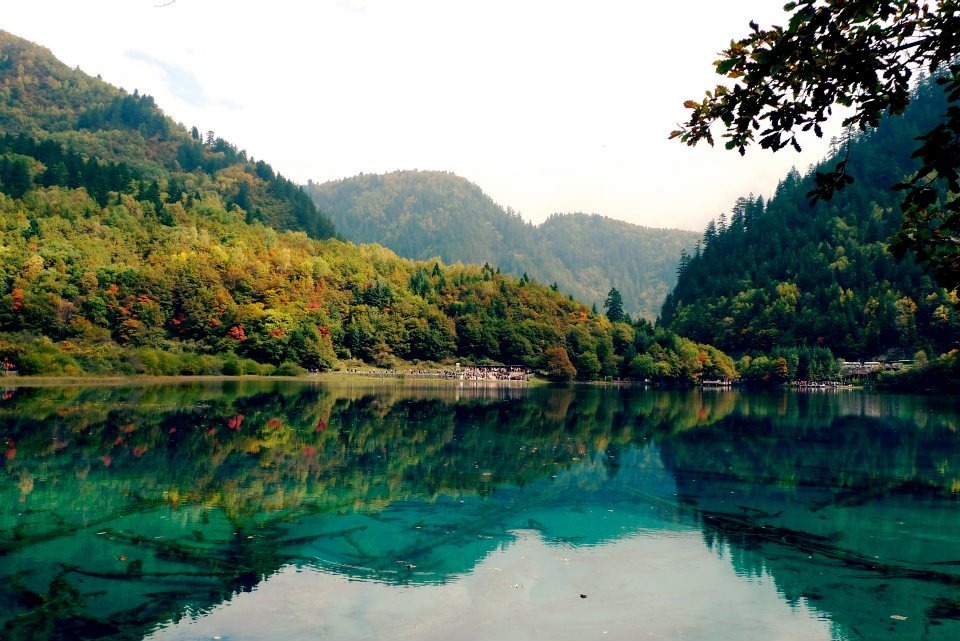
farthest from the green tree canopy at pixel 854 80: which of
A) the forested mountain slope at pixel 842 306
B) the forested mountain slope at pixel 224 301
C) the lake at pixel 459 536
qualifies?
the forested mountain slope at pixel 842 306

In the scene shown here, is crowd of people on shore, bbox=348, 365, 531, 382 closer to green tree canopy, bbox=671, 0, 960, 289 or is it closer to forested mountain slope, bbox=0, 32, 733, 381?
forested mountain slope, bbox=0, 32, 733, 381

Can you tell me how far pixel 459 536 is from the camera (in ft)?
66.6

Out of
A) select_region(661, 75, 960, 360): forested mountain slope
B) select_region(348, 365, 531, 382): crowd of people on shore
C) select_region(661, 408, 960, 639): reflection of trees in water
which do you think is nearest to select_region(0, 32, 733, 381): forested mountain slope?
select_region(348, 365, 531, 382): crowd of people on shore

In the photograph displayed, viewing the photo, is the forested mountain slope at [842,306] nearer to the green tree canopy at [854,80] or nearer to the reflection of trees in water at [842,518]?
the reflection of trees in water at [842,518]

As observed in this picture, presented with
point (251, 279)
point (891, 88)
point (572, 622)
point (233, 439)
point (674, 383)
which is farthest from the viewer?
point (674, 383)

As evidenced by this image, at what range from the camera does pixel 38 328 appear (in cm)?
10125

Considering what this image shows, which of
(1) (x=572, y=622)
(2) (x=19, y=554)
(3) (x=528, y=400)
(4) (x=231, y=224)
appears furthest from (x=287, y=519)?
(4) (x=231, y=224)

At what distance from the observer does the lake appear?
558 inches

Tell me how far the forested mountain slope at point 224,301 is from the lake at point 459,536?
203ft

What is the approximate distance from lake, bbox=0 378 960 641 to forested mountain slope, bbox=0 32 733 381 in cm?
6193

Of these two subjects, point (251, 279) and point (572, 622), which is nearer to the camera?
point (572, 622)

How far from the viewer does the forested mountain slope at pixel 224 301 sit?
10444 cm

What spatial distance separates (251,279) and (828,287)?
13030 cm

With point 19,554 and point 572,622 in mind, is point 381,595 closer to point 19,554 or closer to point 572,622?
point 572,622
